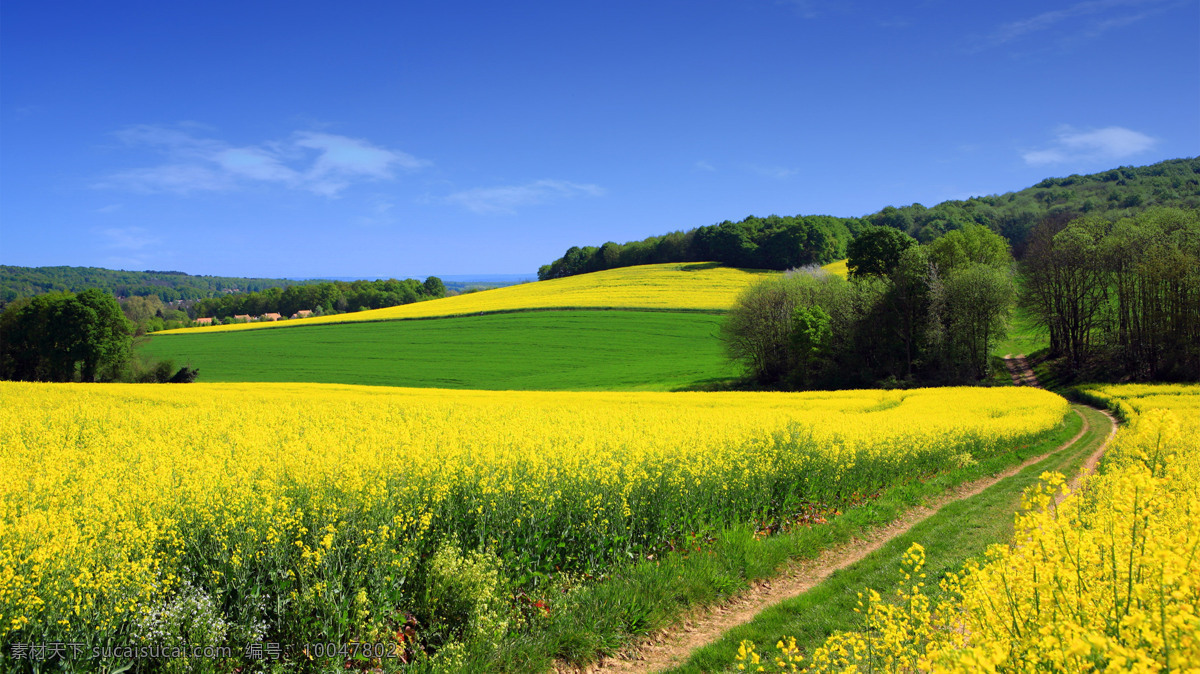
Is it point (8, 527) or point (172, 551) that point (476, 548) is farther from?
point (8, 527)

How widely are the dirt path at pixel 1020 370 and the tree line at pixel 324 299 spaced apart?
8728 cm

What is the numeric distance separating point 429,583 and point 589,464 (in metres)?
3.35

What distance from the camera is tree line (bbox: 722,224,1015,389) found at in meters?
39.2

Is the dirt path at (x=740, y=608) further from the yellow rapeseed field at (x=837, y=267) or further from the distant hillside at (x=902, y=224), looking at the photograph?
the yellow rapeseed field at (x=837, y=267)

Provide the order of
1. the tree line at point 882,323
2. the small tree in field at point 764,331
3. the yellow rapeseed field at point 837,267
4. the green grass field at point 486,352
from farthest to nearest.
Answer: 1. the yellow rapeseed field at point 837,267
2. the green grass field at point 486,352
3. the small tree in field at point 764,331
4. the tree line at point 882,323

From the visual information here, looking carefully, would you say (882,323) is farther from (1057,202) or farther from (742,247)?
(1057,202)

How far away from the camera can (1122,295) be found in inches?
1505

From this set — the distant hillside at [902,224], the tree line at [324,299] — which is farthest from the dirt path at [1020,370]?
the tree line at [324,299]

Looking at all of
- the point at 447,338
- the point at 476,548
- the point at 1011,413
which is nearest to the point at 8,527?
the point at 476,548

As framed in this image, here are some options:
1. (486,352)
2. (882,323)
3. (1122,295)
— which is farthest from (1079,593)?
(486,352)

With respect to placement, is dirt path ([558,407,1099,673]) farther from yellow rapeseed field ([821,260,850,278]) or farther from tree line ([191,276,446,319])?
tree line ([191,276,446,319])

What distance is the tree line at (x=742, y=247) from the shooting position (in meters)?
89.6

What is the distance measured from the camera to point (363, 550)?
241 inches

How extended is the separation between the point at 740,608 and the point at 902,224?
117m
